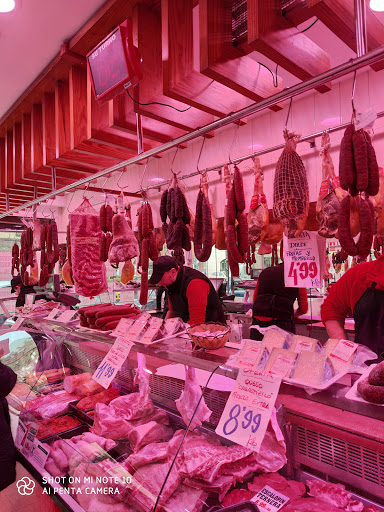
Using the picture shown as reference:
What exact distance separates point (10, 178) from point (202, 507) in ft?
18.4

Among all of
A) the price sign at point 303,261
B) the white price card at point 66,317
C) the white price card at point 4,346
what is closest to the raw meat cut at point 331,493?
the price sign at point 303,261

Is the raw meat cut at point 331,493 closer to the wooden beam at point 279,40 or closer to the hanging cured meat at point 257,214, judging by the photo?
the hanging cured meat at point 257,214

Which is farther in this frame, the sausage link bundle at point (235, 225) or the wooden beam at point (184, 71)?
the wooden beam at point (184, 71)

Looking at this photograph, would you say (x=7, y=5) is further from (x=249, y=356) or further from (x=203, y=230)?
(x=249, y=356)

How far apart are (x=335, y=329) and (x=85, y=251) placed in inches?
109

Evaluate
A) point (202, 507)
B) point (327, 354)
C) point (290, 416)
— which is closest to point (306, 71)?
point (327, 354)

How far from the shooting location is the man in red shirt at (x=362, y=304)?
9.29ft

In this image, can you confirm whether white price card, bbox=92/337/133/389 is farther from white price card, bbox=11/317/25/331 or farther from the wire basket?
white price card, bbox=11/317/25/331

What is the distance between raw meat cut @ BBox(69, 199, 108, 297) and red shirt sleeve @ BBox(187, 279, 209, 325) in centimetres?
105

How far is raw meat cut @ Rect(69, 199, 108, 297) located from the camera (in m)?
3.93

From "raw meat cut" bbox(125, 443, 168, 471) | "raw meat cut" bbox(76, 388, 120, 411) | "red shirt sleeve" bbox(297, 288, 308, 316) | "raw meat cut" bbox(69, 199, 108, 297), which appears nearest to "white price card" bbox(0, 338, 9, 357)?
"raw meat cut" bbox(69, 199, 108, 297)

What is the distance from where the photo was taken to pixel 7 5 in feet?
9.49

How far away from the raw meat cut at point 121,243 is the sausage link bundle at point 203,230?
1.01 m

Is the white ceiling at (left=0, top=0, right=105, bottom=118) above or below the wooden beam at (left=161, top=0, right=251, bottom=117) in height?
above
